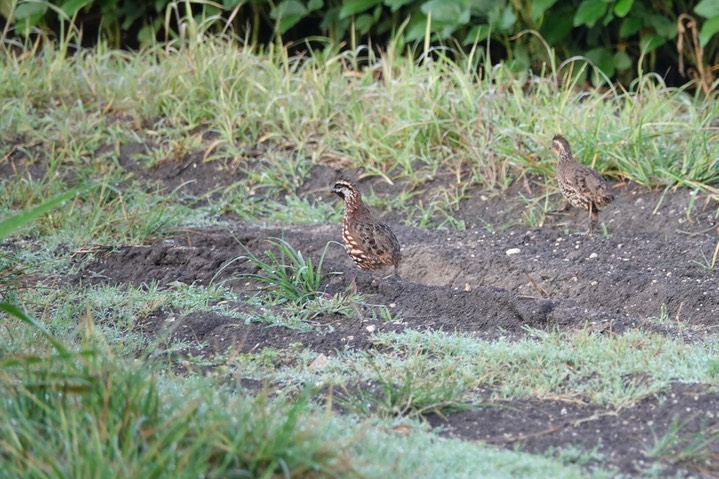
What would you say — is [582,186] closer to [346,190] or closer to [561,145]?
[561,145]

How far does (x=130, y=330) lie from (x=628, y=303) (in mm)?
2878

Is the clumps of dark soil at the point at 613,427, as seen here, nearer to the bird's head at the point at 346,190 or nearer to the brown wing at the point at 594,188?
the bird's head at the point at 346,190

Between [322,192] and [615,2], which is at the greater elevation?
[615,2]

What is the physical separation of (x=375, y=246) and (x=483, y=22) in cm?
496

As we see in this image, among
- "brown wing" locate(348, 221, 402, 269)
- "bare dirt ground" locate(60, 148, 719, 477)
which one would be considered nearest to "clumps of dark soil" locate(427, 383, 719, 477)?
"bare dirt ground" locate(60, 148, 719, 477)

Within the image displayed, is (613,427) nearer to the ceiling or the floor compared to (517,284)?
nearer to the ceiling

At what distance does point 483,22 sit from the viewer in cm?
1070

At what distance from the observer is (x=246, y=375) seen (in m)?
4.92

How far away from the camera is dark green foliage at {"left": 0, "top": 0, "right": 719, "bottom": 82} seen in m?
9.95

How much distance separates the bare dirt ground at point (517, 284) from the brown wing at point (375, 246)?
12cm

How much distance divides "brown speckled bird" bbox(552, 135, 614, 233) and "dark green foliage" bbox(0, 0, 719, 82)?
7.80 feet

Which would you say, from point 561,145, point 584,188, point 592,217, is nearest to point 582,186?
point 584,188

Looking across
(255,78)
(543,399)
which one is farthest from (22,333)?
(255,78)

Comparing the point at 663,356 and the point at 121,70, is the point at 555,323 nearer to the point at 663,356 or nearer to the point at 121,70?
the point at 663,356
